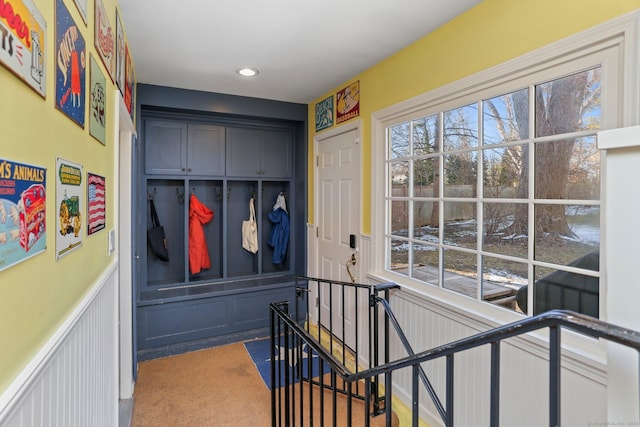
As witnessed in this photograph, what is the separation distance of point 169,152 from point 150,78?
0.73 meters

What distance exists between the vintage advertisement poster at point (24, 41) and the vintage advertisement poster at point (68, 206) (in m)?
0.23

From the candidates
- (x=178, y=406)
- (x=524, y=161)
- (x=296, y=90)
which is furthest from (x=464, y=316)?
(x=296, y=90)

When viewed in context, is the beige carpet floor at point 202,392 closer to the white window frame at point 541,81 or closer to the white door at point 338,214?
the white door at point 338,214

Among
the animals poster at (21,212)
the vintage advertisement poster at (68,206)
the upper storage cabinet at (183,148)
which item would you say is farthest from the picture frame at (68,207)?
the upper storage cabinet at (183,148)

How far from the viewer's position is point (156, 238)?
3.37m

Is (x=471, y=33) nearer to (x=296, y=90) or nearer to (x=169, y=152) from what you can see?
(x=296, y=90)

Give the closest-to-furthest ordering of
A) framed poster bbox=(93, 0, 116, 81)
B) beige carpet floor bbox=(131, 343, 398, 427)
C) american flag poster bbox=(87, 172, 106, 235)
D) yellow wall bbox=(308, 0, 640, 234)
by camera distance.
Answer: american flag poster bbox=(87, 172, 106, 235)
framed poster bbox=(93, 0, 116, 81)
yellow wall bbox=(308, 0, 640, 234)
beige carpet floor bbox=(131, 343, 398, 427)

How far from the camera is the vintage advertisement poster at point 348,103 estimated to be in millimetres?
2851

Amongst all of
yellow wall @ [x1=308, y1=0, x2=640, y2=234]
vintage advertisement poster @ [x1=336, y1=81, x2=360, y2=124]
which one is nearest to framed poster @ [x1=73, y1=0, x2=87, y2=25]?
yellow wall @ [x1=308, y1=0, x2=640, y2=234]

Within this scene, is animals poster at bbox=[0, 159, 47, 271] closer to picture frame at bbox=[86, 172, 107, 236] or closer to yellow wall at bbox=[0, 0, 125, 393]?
yellow wall at bbox=[0, 0, 125, 393]

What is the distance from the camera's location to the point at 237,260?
3.92 metres

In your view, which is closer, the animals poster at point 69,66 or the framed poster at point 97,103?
the animals poster at point 69,66

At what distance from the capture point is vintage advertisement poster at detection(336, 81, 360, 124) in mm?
2851

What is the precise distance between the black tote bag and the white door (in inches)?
62.4
